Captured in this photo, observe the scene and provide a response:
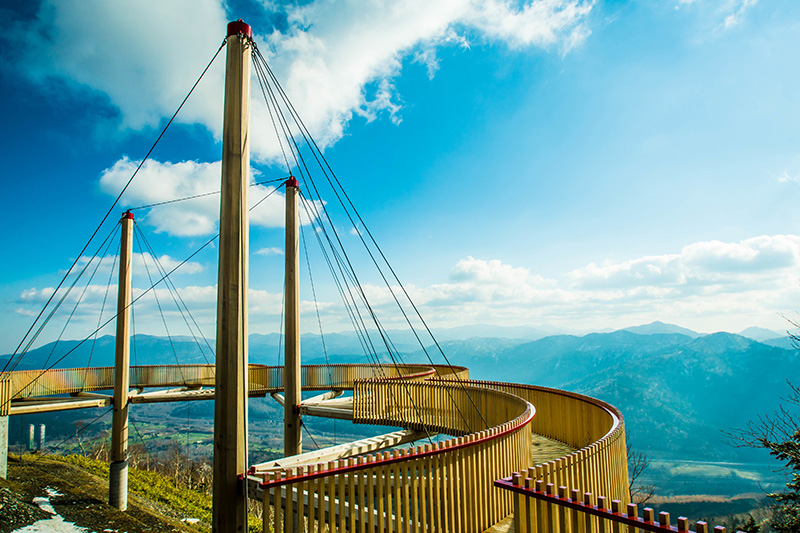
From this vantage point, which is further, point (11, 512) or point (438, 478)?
point (11, 512)

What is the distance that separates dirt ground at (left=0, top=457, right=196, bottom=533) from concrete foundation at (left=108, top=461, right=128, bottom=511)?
12.5 inches

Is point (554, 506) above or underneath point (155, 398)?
above

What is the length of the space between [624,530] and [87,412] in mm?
167725

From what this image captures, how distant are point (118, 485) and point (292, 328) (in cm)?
1063

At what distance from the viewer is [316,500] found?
5.75 m

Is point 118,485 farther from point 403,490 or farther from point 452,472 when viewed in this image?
point 452,472

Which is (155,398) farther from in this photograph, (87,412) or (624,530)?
(87,412)

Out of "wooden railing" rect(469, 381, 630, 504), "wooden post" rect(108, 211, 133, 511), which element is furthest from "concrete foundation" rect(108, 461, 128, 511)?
"wooden railing" rect(469, 381, 630, 504)

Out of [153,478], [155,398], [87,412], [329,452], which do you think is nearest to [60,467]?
[155,398]

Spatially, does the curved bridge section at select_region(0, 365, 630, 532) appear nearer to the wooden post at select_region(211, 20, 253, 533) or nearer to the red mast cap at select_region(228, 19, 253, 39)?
the wooden post at select_region(211, 20, 253, 533)

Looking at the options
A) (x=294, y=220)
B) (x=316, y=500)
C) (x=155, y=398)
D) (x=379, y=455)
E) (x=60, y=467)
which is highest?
(x=294, y=220)

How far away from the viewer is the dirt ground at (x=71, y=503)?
1359 centimetres

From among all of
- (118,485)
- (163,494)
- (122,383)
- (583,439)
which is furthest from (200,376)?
(583,439)

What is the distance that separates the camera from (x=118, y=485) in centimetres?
1736
